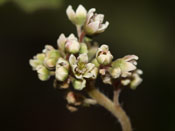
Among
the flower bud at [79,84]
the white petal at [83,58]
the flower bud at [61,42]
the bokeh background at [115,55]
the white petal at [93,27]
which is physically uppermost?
the bokeh background at [115,55]

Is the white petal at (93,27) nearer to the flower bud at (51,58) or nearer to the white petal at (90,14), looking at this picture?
the white petal at (90,14)

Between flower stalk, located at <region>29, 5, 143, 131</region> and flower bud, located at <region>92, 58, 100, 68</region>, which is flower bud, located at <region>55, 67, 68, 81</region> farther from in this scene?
flower bud, located at <region>92, 58, 100, 68</region>

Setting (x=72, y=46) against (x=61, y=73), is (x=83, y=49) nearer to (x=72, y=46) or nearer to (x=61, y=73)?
(x=72, y=46)

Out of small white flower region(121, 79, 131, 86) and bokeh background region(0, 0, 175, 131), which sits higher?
bokeh background region(0, 0, 175, 131)

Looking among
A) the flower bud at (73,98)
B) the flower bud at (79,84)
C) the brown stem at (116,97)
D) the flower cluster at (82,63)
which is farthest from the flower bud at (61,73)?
the brown stem at (116,97)

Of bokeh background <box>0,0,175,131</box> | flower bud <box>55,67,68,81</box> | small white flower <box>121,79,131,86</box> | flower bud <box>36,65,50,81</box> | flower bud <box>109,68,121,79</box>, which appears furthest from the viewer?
bokeh background <box>0,0,175,131</box>

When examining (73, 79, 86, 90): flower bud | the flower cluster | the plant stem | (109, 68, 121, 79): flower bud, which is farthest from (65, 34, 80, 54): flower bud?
the plant stem

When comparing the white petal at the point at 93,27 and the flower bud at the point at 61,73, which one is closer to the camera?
the flower bud at the point at 61,73

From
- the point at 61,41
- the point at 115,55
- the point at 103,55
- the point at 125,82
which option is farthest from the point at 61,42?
the point at 115,55
